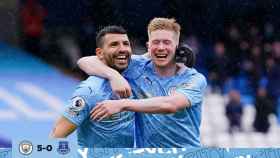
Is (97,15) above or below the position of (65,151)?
above

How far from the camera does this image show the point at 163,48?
5.17 metres

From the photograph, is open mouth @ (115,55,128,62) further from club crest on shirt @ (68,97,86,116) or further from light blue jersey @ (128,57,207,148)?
club crest on shirt @ (68,97,86,116)

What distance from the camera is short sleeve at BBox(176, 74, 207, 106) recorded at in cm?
514

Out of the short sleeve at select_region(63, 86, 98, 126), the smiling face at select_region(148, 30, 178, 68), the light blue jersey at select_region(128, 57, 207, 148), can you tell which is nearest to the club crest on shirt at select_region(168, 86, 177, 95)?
the light blue jersey at select_region(128, 57, 207, 148)

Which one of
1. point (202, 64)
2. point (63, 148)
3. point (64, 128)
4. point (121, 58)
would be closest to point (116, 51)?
point (121, 58)

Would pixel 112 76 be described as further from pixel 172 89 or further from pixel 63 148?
pixel 63 148

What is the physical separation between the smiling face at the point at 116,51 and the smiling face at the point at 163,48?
124 mm

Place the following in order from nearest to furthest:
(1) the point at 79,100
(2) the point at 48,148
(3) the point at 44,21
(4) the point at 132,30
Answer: (2) the point at 48,148
(1) the point at 79,100
(4) the point at 132,30
(3) the point at 44,21

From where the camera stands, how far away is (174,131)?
17.1 feet

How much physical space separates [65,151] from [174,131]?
937 millimetres

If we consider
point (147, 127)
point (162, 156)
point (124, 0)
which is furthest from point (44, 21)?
point (162, 156)

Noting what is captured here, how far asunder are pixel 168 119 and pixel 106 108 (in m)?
0.40

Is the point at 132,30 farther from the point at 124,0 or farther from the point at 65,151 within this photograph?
the point at 65,151

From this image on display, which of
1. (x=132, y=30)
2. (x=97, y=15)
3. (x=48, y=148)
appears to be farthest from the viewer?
(x=97, y=15)
